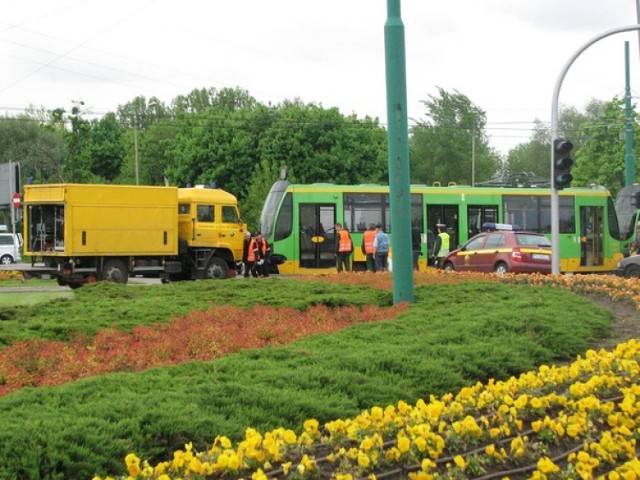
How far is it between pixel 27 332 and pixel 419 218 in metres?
27.6

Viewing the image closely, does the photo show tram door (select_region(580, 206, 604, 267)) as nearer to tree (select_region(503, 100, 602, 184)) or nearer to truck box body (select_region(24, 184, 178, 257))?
truck box body (select_region(24, 184, 178, 257))

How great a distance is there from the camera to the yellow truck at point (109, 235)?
89.2 ft

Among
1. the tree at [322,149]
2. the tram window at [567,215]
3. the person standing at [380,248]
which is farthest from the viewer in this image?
the tree at [322,149]

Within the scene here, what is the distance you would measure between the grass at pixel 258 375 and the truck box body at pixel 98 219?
13863 millimetres

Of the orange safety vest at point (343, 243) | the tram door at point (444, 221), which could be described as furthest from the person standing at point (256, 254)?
the tram door at point (444, 221)

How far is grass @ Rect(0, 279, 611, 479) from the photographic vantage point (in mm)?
5297

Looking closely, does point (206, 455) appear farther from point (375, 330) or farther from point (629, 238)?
point (629, 238)

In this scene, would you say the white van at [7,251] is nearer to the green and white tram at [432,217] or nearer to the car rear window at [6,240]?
the car rear window at [6,240]

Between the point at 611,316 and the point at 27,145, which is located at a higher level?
the point at 27,145

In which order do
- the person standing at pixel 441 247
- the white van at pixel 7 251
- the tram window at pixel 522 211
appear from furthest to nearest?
the white van at pixel 7 251 < the tram window at pixel 522 211 < the person standing at pixel 441 247

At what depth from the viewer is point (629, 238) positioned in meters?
43.8

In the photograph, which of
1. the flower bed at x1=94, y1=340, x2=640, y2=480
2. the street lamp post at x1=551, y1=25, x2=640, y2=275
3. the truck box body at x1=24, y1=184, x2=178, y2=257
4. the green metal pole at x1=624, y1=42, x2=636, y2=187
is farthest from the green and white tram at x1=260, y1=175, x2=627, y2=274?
the flower bed at x1=94, y1=340, x2=640, y2=480

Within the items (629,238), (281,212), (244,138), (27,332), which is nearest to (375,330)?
(27,332)

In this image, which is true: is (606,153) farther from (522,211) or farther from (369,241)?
(369,241)
